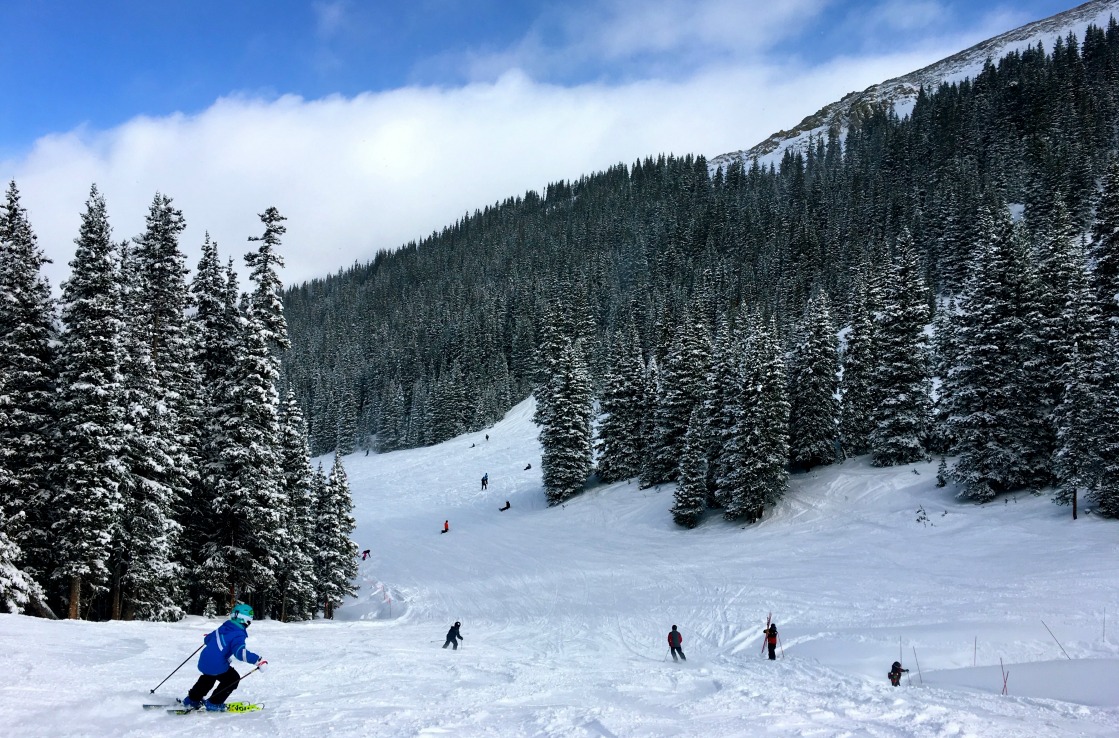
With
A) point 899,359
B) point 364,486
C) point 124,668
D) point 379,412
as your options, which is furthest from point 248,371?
point 379,412

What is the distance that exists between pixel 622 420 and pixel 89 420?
37.7 m

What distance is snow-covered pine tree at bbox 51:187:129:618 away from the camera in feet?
62.7

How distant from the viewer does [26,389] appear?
65.8 feet

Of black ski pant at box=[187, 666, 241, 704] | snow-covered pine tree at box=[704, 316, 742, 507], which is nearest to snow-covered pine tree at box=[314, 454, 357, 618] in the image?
snow-covered pine tree at box=[704, 316, 742, 507]

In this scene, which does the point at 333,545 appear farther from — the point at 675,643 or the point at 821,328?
the point at 821,328

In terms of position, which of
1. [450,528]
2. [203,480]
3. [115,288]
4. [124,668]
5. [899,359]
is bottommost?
[450,528]

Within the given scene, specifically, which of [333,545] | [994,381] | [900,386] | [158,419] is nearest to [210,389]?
[158,419]

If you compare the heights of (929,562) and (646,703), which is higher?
(646,703)

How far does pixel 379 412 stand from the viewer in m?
103

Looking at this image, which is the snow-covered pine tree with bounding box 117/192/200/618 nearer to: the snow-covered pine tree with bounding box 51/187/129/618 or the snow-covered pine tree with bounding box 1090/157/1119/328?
the snow-covered pine tree with bounding box 51/187/129/618

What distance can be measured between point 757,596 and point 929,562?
735cm

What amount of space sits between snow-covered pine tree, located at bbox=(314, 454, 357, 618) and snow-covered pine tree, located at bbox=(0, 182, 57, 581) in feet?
53.2

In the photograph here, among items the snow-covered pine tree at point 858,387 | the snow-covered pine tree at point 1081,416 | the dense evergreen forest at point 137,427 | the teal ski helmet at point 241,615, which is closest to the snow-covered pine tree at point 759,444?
the snow-covered pine tree at point 858,387

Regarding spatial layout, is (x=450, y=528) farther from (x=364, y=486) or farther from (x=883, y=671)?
(x=883, y=671)
